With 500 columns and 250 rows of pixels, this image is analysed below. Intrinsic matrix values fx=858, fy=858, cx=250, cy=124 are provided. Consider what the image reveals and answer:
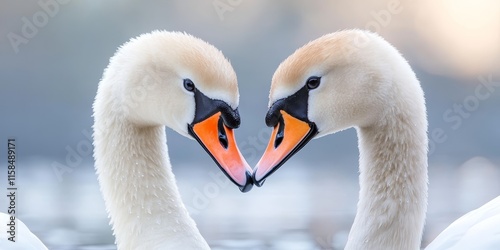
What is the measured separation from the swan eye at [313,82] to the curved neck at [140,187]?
0.41m

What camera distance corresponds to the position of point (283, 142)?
6.70ft

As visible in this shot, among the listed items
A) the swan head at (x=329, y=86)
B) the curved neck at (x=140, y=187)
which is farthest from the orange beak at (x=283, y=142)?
the curved neck at (x=140, y=187)

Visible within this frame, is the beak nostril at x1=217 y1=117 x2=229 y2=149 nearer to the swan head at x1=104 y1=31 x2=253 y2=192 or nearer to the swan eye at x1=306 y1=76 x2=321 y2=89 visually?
the swan head at x1=104 y1=31 x2=253 y2=192

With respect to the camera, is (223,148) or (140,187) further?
(140,187)

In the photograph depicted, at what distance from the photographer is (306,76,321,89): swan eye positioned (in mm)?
2066

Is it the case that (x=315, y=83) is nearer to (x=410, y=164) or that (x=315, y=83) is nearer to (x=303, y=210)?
(x=410, y=164)

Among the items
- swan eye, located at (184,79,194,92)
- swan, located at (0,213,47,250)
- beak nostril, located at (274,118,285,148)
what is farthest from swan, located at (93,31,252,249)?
swan, located at (0,213,47,250)

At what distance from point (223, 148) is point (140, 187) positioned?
0.32 metres

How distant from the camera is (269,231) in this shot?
4.50m

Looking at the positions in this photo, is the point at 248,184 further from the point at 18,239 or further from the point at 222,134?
the point at 18,239

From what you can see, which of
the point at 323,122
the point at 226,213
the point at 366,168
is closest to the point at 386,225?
the point at 366,168

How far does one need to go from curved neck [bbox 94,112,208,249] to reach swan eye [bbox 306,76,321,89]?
41 centimetres

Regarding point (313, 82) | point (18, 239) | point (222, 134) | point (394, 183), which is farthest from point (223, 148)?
point (18, 239)

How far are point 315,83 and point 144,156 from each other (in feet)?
1.56
